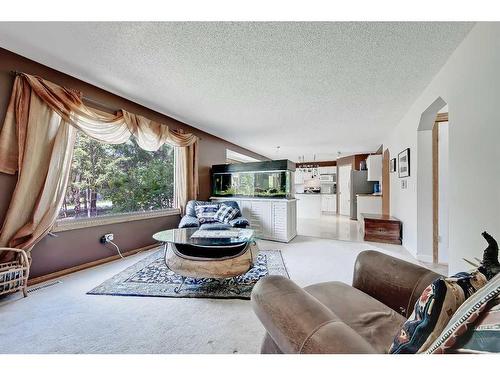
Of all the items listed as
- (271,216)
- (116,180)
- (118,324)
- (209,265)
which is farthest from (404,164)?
(116,180)

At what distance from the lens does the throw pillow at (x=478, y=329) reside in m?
0.54

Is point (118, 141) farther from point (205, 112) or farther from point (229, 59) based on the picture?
point (229, 59)

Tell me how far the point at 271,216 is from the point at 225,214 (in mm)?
927

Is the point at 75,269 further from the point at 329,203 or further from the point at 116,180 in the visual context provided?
the point at 329,203

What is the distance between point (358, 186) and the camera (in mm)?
7090

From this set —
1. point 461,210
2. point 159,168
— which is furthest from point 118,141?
point 461,210

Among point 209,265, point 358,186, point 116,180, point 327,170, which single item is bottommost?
point 209,265

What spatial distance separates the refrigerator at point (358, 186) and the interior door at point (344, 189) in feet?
3.20

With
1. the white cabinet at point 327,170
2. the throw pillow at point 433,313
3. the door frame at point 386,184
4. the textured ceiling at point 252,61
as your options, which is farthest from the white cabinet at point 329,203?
the throw pillow at point 433,313

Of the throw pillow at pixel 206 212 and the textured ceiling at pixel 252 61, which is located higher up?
the textured ceiling at pixel 252 61

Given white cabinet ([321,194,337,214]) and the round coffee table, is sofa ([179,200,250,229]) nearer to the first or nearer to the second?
the round coffee table

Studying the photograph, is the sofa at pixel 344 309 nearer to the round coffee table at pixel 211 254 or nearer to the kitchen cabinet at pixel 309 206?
the round coffee table at pixel 211 254

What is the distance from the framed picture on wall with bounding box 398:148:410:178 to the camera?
10.9 feet
